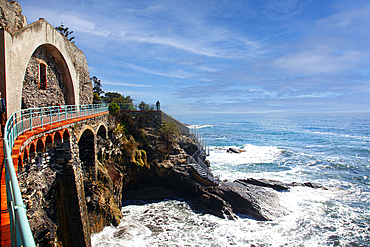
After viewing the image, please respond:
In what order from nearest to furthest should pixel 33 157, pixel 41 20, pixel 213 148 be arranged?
1. pixel 33 157
2. pixel 41 20
3. pixel 213 148

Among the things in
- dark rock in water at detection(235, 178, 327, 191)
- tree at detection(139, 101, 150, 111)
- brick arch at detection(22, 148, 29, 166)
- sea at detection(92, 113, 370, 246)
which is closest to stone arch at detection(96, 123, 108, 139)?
sea at detection(92, 113, 370, 246)

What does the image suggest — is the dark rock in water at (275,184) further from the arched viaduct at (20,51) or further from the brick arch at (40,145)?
the arched viaduct at (20,51)

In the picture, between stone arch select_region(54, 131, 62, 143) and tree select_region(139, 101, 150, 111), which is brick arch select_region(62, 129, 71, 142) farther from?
tree select_region(139, 101, 150, 111)

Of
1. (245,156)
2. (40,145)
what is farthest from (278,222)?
(245,156)

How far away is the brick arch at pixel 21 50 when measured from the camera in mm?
9360

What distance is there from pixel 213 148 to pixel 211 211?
23.5m

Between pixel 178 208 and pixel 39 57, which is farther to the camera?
pixel 178 208

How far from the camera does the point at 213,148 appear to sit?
40.2m

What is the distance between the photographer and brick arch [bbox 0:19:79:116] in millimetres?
9360

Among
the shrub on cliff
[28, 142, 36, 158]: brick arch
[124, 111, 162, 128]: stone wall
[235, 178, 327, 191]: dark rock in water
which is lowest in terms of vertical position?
[235, 178, 327, 191]: dark rock in water

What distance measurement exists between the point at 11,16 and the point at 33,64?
8.15 ft

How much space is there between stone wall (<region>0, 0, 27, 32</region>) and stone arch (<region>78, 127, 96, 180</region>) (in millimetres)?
6620

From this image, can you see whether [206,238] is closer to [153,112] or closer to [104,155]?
[104,155]

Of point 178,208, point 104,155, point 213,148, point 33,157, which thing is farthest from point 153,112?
point 213,148
